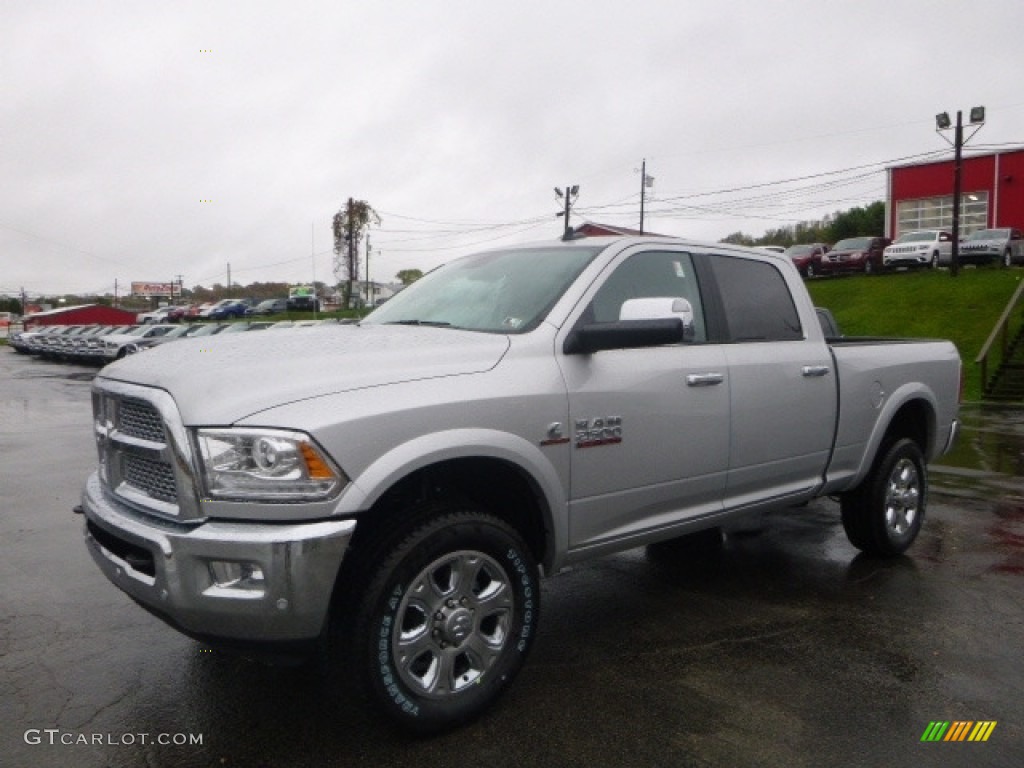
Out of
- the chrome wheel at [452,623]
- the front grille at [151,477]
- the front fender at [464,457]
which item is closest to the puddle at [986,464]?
the front fender at [464,457]

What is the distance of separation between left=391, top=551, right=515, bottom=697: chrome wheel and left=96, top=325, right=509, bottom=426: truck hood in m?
0.74

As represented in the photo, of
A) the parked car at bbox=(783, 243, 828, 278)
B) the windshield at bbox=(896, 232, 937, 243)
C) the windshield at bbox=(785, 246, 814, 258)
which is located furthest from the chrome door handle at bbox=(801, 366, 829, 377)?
the windshield at bbox=(785, 246, 814, 258)

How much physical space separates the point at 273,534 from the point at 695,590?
2.98 metres

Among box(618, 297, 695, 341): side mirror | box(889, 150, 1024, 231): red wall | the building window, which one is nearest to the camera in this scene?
box(618, 297, 695, 341): side mirror

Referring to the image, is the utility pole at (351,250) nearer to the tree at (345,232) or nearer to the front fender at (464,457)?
the tree at (345,232)

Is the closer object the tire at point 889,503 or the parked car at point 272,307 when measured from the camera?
the tire at point 889,503

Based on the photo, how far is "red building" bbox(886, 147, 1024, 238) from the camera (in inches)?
1684

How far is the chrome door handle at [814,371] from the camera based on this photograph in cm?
478

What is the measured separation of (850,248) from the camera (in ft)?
115

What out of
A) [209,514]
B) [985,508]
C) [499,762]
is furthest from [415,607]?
[985,508]

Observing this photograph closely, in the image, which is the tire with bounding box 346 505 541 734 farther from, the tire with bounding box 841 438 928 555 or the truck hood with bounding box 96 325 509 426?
the tire with bounding box 841 438 928 555

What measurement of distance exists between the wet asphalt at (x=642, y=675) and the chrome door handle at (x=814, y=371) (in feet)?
4.18

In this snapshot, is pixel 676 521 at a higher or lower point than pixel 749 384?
lower

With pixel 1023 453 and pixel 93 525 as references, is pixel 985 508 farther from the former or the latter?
pixel 93 525
